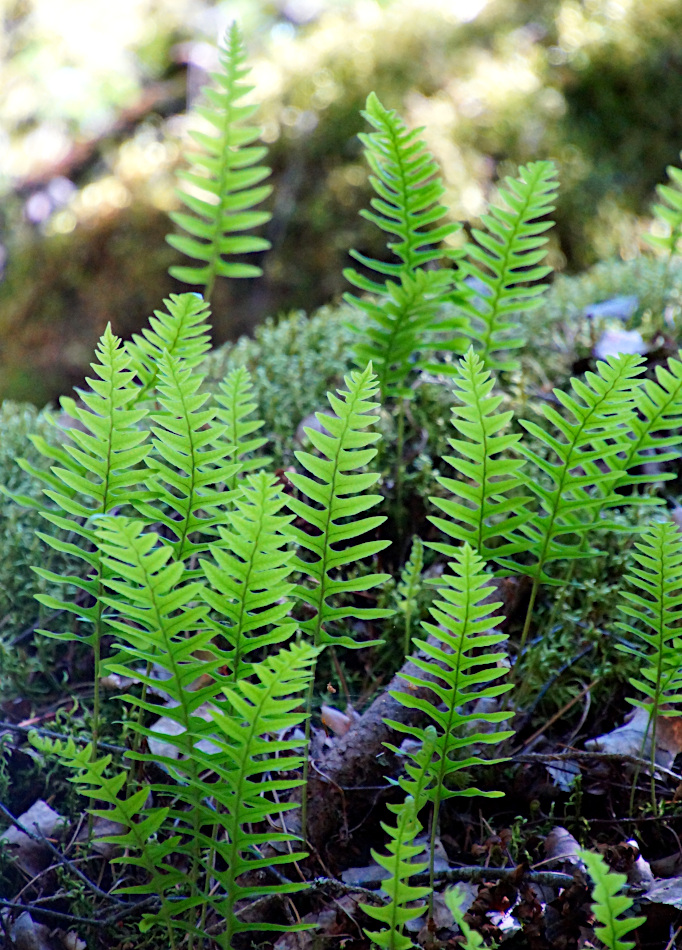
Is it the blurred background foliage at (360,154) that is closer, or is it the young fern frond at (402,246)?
the young fern frond at (402,246)

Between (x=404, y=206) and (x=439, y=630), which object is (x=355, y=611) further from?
(x=404, y=206)

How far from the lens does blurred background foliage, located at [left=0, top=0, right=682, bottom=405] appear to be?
4.25 meters

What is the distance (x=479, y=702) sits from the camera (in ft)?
5.01

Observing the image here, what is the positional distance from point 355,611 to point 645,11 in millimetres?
5006

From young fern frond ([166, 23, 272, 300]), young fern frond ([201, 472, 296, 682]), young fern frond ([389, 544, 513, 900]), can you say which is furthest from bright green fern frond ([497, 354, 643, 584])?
young fern frond ([166, 23, 272, 300])

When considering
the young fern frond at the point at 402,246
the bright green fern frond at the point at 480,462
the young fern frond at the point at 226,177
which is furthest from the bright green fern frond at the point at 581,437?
the young fern frond at the point at 226,177

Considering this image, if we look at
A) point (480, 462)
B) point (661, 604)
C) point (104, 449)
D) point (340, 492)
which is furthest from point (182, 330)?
point (661, 604)

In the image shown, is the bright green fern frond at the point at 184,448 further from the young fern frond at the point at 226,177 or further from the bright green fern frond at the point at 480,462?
the young fern frond at the point at 226,177

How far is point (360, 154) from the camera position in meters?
4.36

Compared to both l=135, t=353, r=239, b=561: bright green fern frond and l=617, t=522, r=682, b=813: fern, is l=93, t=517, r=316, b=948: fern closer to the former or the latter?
l=135, t=353, r=239, b=561: bright green fern frond

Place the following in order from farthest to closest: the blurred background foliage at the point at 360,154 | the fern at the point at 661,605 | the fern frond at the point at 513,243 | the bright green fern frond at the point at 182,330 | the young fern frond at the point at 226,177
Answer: the blurred background foliage at the point at 360,154 → the young fern frond at the point at 226,177 → the fern frond at the point at 513,243 → the bright green fern frond at the point at 182,330 → the fern at the point at 661,605

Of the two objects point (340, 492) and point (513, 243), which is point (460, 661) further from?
point (513, 243)

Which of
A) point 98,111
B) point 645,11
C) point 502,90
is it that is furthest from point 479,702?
point 98,111

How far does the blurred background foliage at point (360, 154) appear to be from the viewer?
4246 mm
